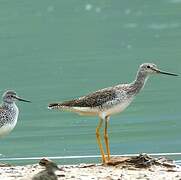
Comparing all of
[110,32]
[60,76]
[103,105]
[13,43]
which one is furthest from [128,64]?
[103,105]

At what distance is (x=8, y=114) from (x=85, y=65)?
12797mm

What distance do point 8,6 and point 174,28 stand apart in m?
11.3

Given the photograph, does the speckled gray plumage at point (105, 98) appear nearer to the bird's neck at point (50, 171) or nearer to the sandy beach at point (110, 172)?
the sandy beach at point (110, 172)

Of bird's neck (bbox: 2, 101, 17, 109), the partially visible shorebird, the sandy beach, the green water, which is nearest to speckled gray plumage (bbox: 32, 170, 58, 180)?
the partially visible shorebird

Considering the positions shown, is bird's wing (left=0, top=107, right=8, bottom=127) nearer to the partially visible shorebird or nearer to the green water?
the green water

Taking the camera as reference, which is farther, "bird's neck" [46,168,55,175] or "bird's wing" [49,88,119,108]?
"bird's wing" [49,88,119,108]

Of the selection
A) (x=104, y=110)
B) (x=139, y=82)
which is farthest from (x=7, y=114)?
(x=139, y=82)

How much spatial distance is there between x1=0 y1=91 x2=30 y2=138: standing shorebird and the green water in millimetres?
1168

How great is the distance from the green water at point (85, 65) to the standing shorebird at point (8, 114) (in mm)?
1168

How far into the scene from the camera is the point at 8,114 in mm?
14234

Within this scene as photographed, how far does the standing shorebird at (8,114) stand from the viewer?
46.0ft

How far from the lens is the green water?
17156 mm

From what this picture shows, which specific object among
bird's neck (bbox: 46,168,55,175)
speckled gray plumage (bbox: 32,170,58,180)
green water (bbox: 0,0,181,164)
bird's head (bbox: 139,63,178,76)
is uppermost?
green water (bbox: 0,0,181,164)

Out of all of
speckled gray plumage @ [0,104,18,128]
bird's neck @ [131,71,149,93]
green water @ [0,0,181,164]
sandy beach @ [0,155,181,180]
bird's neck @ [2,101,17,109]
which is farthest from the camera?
green water @ [0,0,181,164]
